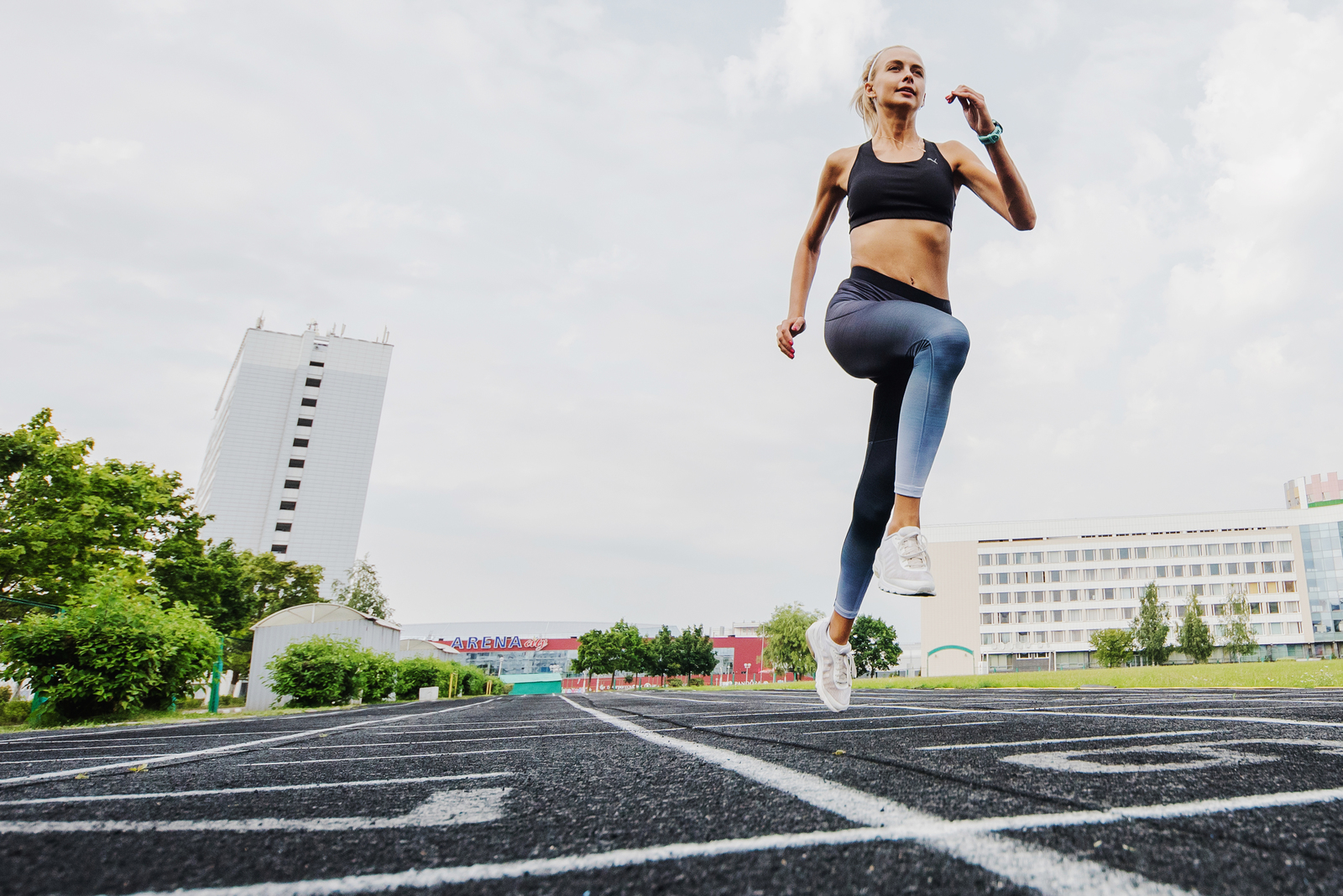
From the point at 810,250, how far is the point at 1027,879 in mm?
3341

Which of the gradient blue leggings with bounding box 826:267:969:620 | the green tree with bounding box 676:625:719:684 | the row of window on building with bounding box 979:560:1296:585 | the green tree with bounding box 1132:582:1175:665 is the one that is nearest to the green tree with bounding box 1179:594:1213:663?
the green tree with bounding box 1132:582:1175:665

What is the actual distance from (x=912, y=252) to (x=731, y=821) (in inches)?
104

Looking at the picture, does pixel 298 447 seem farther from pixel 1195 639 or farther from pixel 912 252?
pixel 1195 639

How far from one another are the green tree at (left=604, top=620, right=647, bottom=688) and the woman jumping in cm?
6242

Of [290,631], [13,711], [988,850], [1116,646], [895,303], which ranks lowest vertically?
[13,711]

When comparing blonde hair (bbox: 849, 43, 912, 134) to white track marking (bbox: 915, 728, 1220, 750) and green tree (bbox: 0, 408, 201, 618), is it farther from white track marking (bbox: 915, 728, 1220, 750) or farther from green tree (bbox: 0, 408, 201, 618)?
green tree (bbox: 0, 408, 201, 618)

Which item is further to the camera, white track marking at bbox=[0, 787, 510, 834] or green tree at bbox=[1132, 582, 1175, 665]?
green tree at bbox=[1132, 582, 1175, 665]

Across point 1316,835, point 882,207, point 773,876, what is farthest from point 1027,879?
point 882,207

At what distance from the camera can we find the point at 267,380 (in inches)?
3007

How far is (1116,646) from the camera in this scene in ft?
192

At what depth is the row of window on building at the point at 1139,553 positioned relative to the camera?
7606cm

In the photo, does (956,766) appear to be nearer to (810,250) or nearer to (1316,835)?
(1316,835)

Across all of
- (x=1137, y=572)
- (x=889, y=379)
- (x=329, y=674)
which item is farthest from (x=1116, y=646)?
(x=889, y=379)

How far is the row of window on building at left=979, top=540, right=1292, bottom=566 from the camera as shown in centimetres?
7606
